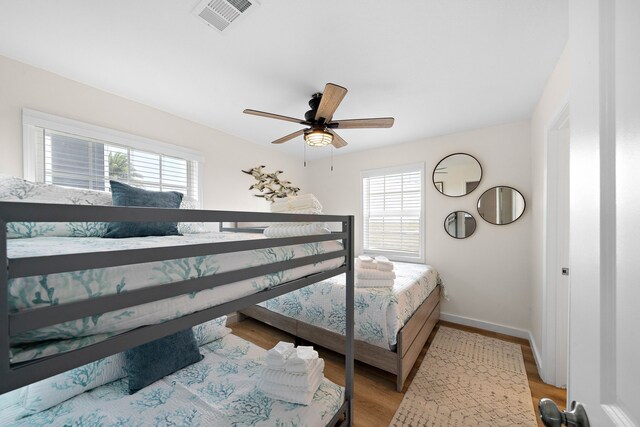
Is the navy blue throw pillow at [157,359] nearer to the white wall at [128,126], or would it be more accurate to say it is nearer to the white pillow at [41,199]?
the white pillow at [41,199]

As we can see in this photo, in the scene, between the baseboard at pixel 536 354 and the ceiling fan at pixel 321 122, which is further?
the baseboard at pixel 536 354

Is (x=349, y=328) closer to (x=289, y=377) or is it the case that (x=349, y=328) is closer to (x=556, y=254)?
(x=289, y=377)

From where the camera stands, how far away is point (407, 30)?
1.48m

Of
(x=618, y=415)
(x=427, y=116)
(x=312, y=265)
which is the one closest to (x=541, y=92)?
(x=427, y=116)

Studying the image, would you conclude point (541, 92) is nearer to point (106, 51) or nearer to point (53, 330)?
point (53, 330)

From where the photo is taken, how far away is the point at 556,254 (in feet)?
6.33

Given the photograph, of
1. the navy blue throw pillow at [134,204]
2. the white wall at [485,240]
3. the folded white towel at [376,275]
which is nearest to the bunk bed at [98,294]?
the navy blue throw pillow at [134,204]

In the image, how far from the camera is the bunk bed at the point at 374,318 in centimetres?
193

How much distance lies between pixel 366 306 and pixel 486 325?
1.94 meters

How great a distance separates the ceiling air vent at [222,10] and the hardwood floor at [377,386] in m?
2.63

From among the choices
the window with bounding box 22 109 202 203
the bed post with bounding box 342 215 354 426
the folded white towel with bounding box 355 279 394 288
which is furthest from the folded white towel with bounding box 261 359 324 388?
the window with bounding box 22 109 202 203

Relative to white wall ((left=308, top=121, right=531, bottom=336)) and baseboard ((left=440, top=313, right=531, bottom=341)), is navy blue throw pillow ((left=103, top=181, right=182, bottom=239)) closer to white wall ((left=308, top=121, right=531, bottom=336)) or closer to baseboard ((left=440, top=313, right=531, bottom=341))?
white wall ((left=308, top=121, right=531, bottom=336))

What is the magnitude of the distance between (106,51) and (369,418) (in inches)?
122

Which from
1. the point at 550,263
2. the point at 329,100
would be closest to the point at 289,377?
the point at 329,100
